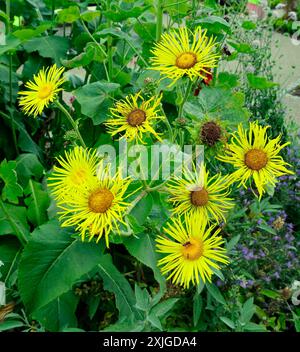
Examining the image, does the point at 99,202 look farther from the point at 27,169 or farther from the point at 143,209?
the point at 27,169

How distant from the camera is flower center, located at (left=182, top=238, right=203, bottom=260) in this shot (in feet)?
3.35

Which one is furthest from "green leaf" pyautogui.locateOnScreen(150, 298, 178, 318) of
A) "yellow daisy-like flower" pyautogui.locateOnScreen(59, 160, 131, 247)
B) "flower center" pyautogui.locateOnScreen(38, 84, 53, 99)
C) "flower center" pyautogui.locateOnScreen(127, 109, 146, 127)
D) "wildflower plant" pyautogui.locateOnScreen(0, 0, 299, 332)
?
"flower center" pyautogui.locateOnScreen(38, 84, 53, 99)

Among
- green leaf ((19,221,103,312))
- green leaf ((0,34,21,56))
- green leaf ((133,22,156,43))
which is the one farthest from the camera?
green leaf ((133,22,156,43))

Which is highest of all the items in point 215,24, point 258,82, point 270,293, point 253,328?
point 215,24

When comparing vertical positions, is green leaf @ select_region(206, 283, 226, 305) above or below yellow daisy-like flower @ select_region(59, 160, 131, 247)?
below

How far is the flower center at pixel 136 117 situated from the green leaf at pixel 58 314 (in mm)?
510

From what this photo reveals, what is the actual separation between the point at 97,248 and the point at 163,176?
0.61 feet

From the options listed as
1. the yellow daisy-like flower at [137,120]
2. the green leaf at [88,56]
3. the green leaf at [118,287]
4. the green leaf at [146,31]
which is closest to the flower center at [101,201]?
the yellow daisy-like flower at [137,120]

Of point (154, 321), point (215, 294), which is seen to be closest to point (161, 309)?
point (154, 321)

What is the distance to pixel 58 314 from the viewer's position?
1325mm

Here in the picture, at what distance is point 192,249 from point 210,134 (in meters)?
0.21

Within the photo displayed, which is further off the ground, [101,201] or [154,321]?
[101,201]

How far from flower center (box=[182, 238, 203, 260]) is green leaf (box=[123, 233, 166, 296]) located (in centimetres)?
15

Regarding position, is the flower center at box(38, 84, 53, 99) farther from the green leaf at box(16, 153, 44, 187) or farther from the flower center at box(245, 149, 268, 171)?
the green leaf at box(16, 153, 44, 187)
